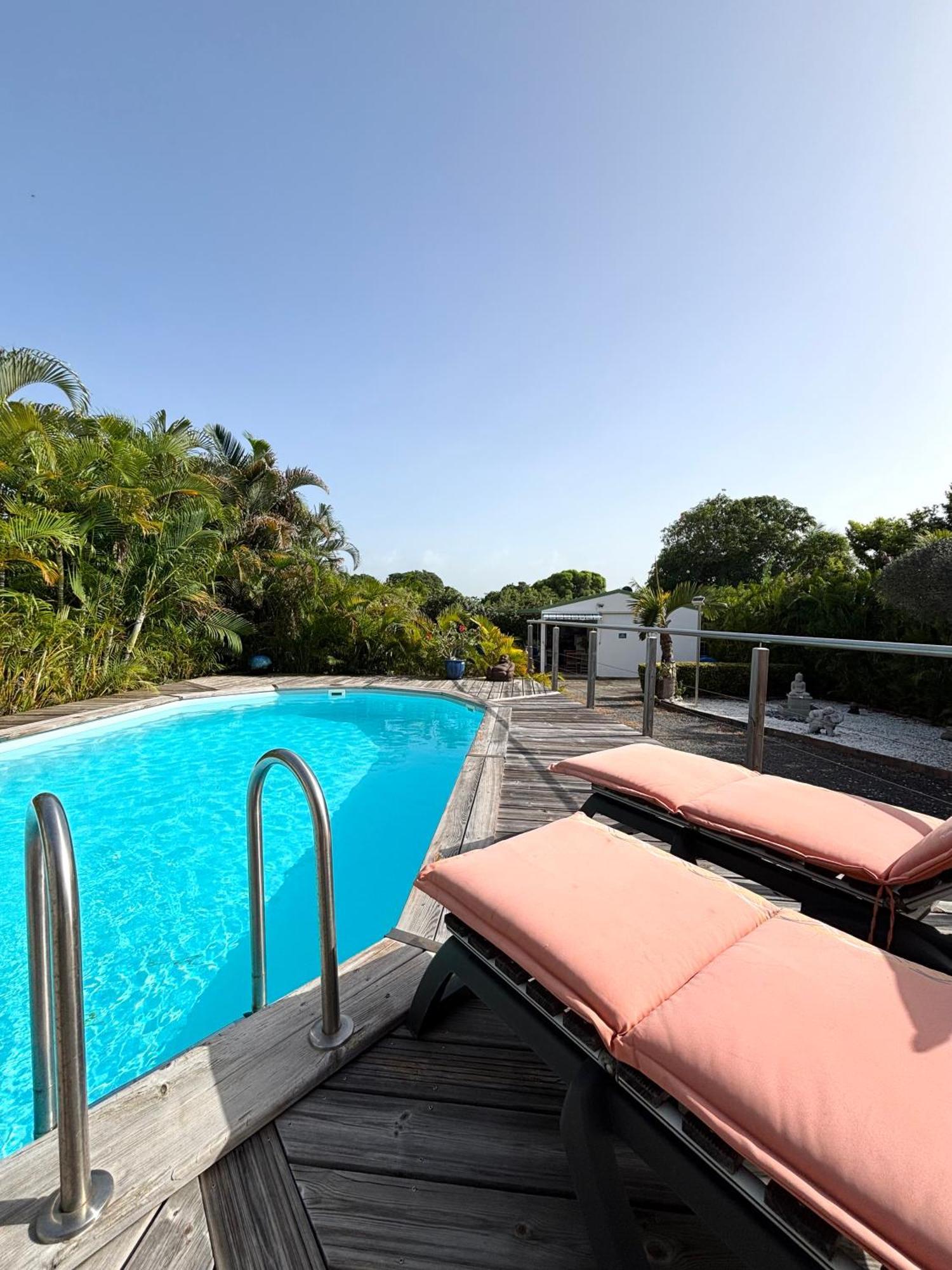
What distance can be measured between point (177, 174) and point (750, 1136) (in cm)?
1092

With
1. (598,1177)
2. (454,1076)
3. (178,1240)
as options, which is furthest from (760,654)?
(178,1240)

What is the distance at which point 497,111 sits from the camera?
21.7 ft

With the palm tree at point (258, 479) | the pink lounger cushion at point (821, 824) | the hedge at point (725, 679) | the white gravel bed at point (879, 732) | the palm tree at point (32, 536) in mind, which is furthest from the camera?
the palm tree at point (258, 479)

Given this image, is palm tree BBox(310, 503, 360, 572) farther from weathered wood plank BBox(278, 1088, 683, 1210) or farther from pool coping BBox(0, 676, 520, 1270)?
weathered wood plank BBox(278, 1088, 683, 1210)

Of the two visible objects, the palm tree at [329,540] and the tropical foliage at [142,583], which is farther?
the palm tree at [329,540]

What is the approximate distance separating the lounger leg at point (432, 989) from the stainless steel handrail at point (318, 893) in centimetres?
19

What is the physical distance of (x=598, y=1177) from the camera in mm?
962

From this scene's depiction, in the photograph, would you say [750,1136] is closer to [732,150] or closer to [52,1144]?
[52,1144]

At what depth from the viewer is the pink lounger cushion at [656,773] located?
2363mm

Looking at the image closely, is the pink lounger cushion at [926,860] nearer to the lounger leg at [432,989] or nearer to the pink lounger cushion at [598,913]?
the pink lounger cushion at [598,913]

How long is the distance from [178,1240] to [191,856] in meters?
3.53

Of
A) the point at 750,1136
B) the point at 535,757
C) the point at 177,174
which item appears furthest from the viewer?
the point at 177,174

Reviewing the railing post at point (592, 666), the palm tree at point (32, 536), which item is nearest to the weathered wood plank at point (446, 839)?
the railing post at point (592, 666)

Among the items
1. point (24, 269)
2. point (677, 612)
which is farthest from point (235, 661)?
point (677, 612)
